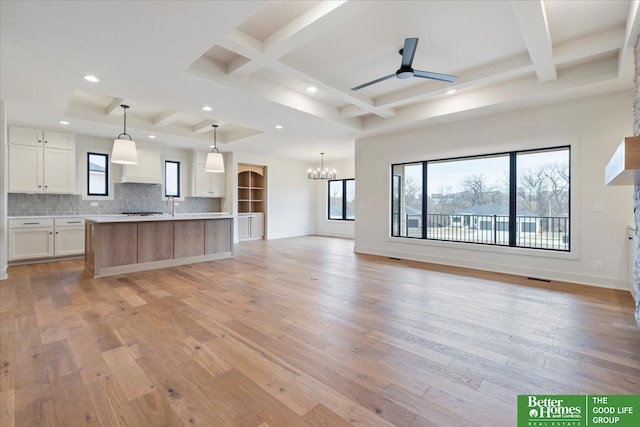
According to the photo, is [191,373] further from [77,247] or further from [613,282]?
[77,247]

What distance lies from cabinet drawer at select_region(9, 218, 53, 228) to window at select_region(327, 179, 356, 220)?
7.70 m

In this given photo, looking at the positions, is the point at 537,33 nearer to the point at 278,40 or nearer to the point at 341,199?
the point at 278,40

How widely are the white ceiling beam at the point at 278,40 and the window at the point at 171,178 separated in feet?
17.6

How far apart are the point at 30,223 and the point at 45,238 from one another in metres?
0.37

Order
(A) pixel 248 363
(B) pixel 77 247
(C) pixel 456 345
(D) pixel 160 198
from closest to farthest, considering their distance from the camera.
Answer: (A) pixel 248 363 < (C) pixel 456 345 < (B) pixel 77 247 < (D) pixel 160 198

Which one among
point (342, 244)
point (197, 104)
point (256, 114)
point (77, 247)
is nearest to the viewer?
point (197, 104)

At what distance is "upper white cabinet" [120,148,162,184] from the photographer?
702 cm

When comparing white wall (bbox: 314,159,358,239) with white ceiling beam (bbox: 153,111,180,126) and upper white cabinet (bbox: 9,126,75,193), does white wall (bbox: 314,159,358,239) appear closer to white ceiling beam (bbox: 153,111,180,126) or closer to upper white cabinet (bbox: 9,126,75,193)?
white ceiling beam (bbox: 153,111,180,126)

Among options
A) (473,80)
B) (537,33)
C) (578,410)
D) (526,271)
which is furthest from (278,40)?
(526,271)

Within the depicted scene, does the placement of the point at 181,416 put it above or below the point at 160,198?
below

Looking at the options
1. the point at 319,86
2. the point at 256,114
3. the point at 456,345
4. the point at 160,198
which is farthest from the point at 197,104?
the point at 456,345

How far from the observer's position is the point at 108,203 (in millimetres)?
7105

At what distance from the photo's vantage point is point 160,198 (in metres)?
7.91

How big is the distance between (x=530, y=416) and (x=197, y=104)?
533cm
